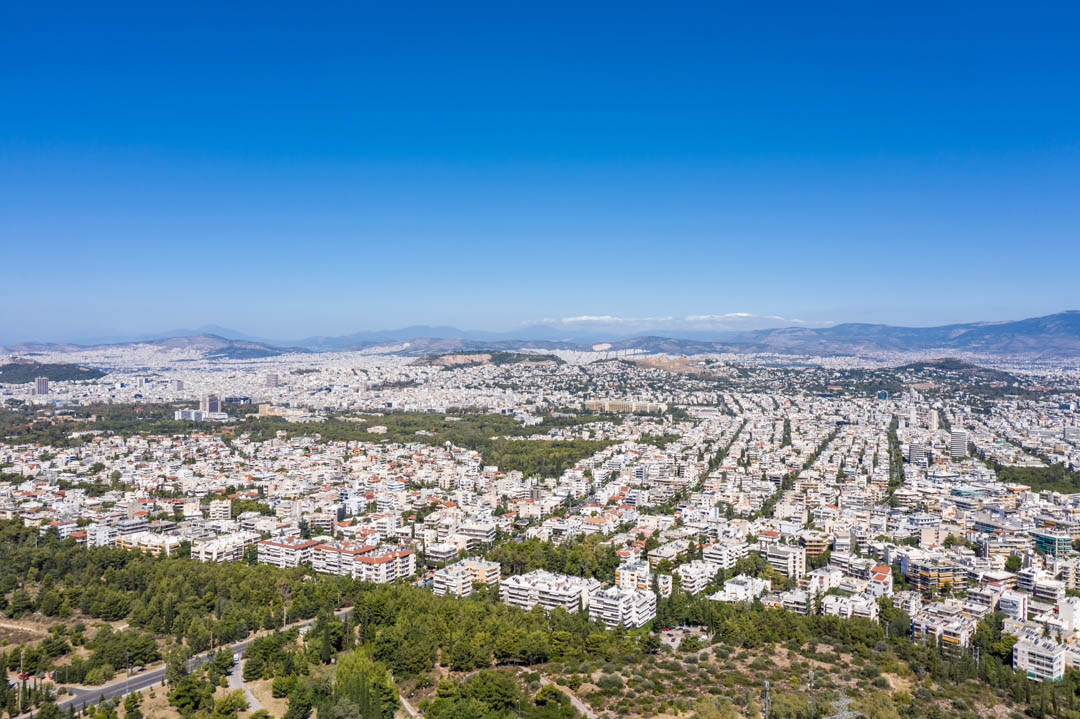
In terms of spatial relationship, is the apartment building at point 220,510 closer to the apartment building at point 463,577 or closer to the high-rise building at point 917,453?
the apartment building at point 463,577

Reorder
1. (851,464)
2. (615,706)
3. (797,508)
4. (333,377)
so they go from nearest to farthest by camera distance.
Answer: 1. (615,706)
2. (797,508)
3. (851,464)
4. (333,377)

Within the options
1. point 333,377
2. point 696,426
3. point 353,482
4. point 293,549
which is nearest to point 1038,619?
point 293,549

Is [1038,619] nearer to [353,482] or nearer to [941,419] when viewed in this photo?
[353,482]

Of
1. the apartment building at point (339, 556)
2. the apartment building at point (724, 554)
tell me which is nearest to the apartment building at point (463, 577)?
the apartment building at point (339, 556)

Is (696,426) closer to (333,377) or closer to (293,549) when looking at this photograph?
(293,549)

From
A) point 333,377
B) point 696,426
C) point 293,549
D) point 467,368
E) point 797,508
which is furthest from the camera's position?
point 467,368

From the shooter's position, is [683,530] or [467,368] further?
[467,368]
